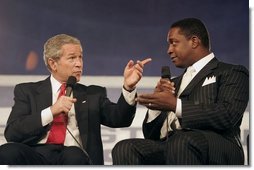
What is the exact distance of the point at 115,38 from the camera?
3.45 m

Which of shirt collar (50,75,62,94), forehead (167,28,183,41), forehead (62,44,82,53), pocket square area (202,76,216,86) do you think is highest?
forehead (167,28,183,41)

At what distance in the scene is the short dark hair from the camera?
3318 millimetres

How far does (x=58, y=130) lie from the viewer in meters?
3.30

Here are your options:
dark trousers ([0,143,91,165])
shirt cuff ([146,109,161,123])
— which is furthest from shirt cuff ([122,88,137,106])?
dark trousers ([0,143,91,165])

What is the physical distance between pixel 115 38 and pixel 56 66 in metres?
0.37

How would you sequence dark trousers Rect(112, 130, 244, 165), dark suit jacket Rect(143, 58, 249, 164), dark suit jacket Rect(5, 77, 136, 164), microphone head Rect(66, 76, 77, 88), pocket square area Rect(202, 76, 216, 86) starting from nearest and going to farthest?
dark trousers Rect(112, 130, 244, 165)
dark suit jacket Rect(143, 58, 249, 164)
pocket square area Rect(202, 76, 216, 86)
dark suit jacket Rect(5, 77, 136, 164)
microphone head Rect(66, 76, 77, 88)

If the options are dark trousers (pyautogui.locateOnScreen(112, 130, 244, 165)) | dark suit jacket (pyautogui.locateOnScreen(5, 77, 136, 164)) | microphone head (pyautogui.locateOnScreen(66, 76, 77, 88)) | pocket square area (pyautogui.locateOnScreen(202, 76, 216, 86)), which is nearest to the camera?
dark trousers (pyautogui.locateOnScreen(112, 130, 244, 165))

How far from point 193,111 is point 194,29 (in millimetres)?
539

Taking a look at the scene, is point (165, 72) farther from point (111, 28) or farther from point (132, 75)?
point (111, 28)

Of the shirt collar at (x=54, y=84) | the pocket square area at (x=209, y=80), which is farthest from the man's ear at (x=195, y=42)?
the shirt collar at (x=54, y=84)

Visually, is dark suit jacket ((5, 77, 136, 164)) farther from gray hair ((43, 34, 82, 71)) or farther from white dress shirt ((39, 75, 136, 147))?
gray hair ((43, 34, 82, 71))

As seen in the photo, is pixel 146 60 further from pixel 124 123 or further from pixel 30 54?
pixel 30 54

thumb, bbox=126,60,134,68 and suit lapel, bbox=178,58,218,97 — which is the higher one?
thumb, bbox=126,60,134,68

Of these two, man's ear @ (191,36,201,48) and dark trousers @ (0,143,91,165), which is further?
man's ear @ (191,36,201,48)
